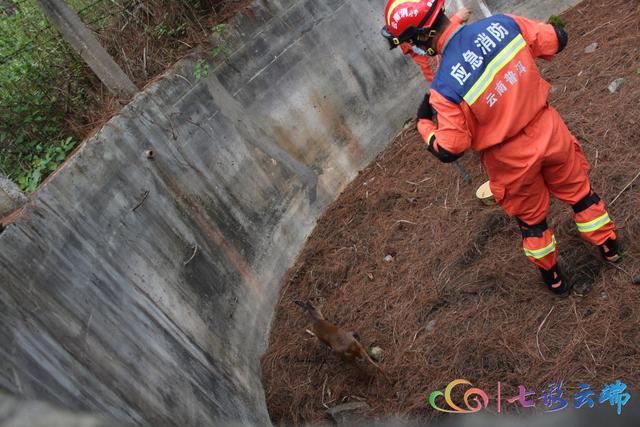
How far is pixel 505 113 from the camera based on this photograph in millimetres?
3727

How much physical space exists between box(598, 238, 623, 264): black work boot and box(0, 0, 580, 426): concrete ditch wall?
2.98 meters

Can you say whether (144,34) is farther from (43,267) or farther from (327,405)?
(327,405)

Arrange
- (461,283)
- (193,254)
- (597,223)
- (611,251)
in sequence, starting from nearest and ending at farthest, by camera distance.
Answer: (597,223), (611,251), (461,283), (193,254)

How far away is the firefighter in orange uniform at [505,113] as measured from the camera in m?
3.63

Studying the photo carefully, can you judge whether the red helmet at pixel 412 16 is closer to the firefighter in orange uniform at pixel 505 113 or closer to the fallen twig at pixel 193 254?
the firefighter in orange uniform at pixel 505 113

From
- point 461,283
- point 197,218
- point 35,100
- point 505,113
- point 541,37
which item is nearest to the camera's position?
point 505,113

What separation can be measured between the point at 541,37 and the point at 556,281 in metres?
1.70

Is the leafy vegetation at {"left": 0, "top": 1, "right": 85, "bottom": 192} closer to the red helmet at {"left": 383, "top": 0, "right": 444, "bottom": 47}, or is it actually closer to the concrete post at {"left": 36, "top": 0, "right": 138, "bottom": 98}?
the concrete post at {"left": 36, "top": 0, "right": 138, "bottom": 98}

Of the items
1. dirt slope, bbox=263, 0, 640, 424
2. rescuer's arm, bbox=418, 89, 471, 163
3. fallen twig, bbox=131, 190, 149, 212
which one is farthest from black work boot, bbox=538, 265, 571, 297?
fallen twig, bbox=131, 190, 149, 212

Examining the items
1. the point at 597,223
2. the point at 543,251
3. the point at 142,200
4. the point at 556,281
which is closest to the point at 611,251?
the point at 597,223

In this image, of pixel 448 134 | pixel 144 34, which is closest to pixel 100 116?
pixel 144 34

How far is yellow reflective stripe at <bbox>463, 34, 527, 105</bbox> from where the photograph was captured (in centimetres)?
362

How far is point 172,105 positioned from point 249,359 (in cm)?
246

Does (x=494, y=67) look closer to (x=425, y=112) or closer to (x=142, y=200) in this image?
(x=425, y=112)
